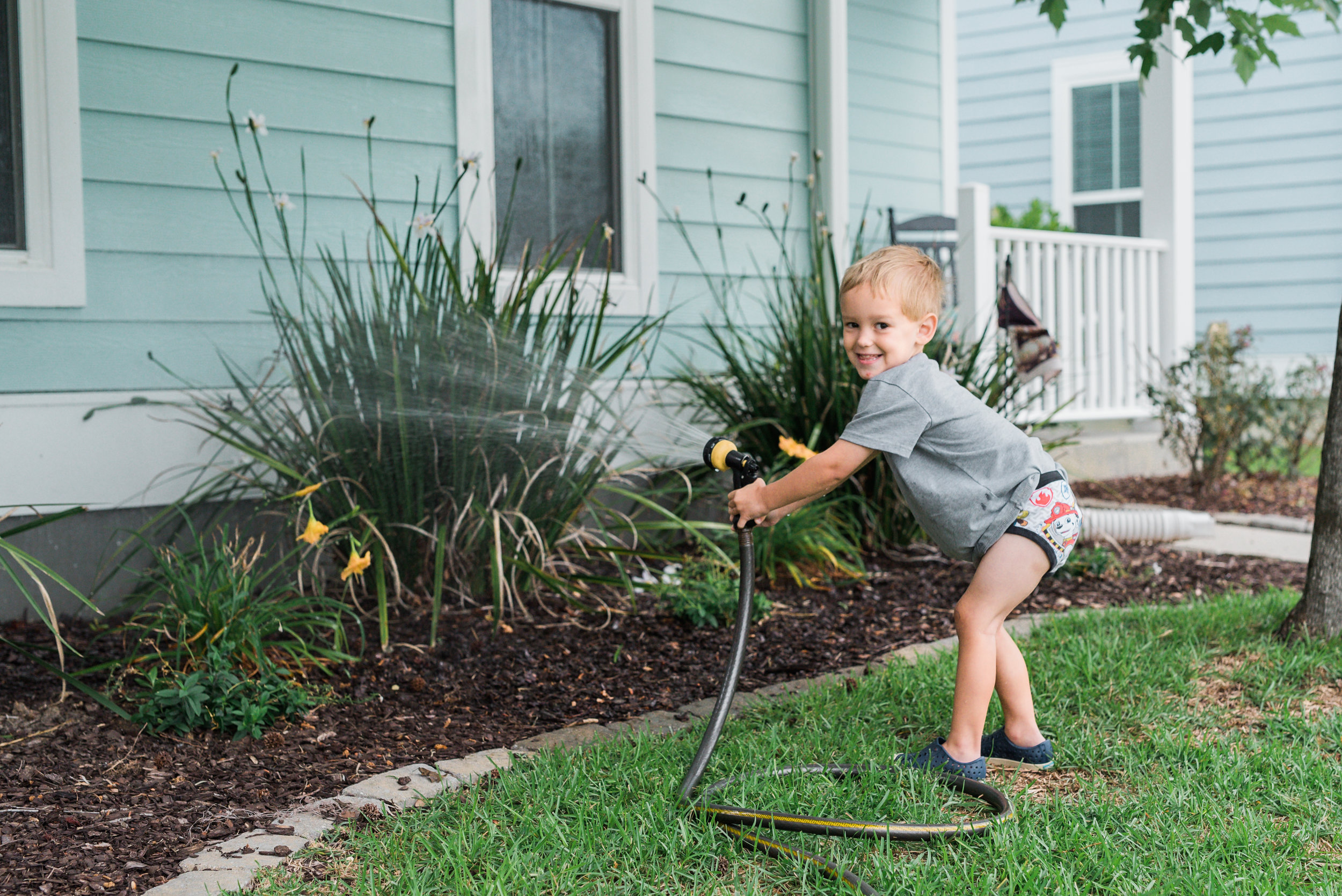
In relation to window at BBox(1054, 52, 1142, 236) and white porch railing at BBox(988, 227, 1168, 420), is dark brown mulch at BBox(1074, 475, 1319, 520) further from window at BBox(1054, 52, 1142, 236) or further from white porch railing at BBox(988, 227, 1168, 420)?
window at BBox(1054, 52, 1142, 236)

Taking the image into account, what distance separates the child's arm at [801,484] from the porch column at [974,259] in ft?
13.1

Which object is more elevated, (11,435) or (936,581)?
(11,435)

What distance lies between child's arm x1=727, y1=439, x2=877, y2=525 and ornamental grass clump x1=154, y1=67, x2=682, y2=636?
1.31 metres

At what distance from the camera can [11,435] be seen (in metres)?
3.49

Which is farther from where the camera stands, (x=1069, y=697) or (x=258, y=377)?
(x=258, y=377)

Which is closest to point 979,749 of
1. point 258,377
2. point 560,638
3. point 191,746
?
point 560,638

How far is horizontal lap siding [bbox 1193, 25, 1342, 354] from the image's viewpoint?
8336 millimetres

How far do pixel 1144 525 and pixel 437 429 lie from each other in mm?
3155

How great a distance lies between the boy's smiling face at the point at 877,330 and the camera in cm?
216

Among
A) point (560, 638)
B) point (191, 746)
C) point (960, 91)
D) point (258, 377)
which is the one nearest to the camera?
point (191, 746)

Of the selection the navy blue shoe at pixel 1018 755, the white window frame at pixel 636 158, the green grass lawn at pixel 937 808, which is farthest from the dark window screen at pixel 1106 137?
the navy blue shoe at pixel 1018 755

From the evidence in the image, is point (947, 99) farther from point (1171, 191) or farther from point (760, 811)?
point (760, 811)

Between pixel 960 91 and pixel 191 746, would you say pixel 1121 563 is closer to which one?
pixel 191 746

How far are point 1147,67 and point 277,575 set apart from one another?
10.7 feet
